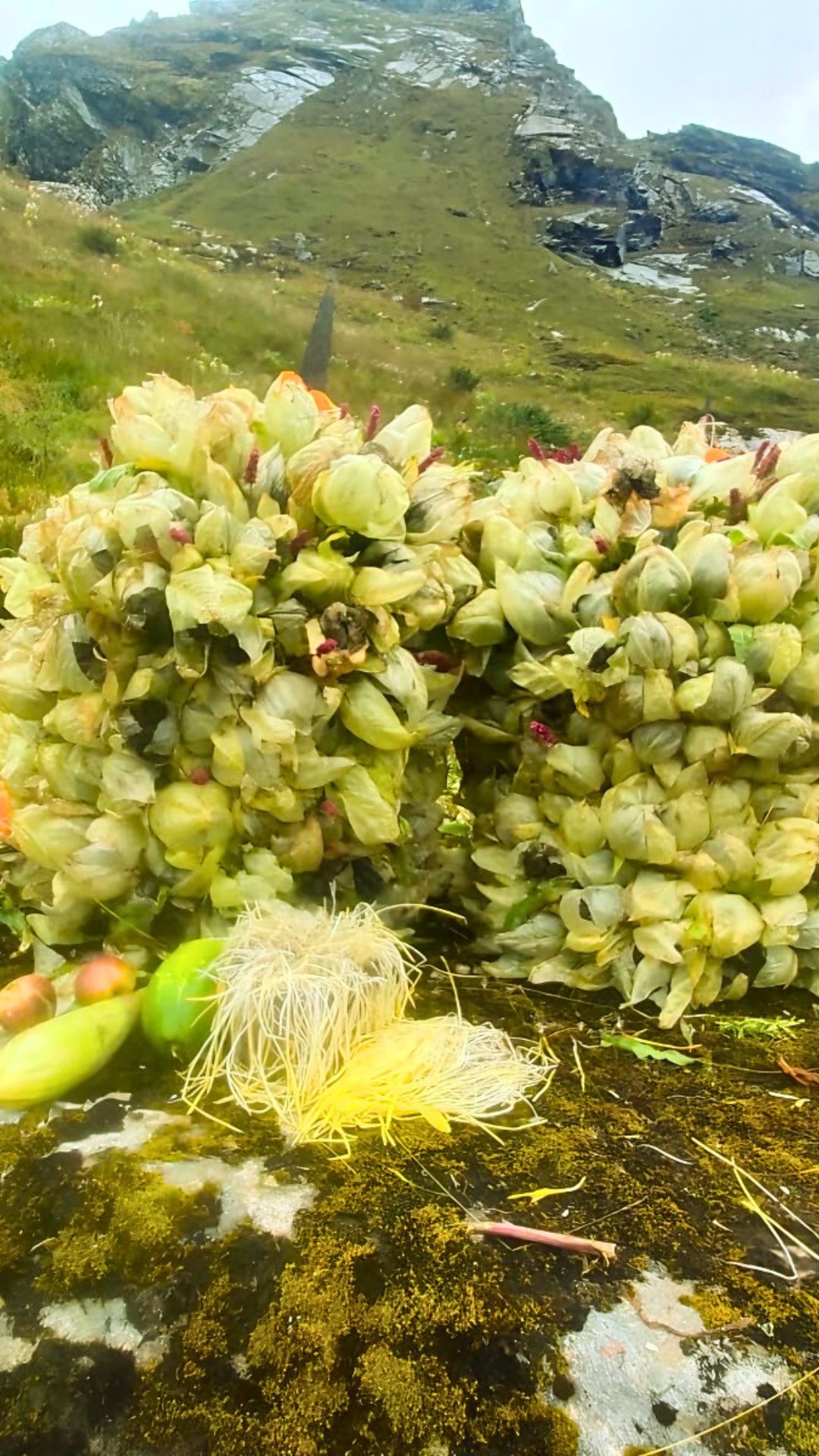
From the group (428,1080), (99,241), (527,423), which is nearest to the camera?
(428,1080)

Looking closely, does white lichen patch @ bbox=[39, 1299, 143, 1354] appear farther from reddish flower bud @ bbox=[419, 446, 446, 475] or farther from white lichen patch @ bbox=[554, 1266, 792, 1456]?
reddish flower bud @ bbox=[419, 446, 446, 475]

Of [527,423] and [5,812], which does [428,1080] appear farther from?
[527,423]

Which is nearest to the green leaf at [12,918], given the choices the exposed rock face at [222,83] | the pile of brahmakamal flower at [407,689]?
the pile of brahmakamal flower at [407,689]

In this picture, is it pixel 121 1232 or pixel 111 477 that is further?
pixel 111 477

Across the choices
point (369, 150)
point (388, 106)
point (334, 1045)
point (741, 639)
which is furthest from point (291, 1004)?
point (388, 106)

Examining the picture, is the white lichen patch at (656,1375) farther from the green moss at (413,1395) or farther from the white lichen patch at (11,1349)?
the white lichen patch at (11,1349)

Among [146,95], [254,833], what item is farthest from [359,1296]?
[146,95]

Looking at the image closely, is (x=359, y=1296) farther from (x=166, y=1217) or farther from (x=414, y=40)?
(x=414, y=40)
